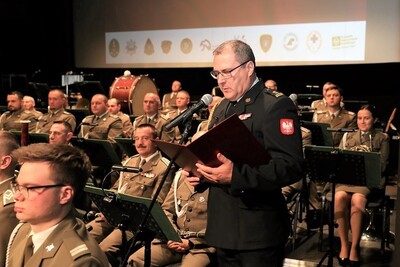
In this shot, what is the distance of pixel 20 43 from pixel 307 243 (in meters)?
9.93

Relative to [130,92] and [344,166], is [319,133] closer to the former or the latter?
[344,166]

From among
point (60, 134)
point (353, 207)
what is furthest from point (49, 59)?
point (353, 207)

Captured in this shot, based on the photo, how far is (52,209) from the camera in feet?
5.96

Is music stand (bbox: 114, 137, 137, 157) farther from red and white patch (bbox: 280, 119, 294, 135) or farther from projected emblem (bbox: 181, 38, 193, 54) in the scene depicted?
projected emblem (bbox: 181, 38, 193, 54)

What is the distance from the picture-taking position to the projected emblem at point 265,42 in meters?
9.64

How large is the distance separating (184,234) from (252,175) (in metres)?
1.67

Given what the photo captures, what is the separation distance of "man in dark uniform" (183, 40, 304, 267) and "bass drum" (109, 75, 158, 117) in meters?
7.55

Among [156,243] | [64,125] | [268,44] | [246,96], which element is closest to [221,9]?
[268,44]

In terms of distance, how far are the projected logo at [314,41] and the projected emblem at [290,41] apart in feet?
0.80

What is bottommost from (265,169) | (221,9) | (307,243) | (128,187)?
(307,243)

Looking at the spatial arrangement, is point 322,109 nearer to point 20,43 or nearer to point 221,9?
point 221,9

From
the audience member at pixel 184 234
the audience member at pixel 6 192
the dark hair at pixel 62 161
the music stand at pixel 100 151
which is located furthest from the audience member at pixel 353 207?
the dark hair at pixel 62 161

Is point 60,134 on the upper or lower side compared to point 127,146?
upper

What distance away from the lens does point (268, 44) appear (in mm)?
9672
